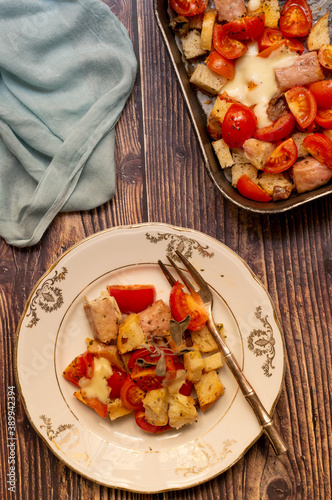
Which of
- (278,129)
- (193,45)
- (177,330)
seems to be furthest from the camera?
(193,45)

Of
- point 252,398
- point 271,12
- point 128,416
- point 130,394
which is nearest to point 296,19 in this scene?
point 271,12

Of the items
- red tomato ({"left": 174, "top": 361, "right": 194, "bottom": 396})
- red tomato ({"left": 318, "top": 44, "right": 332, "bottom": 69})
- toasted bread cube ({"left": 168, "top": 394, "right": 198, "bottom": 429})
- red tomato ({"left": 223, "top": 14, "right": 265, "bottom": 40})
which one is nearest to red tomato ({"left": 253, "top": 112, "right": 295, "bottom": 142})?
red tomato ({"left": 318, "top": 44, "right": 332, "bottom": 69})

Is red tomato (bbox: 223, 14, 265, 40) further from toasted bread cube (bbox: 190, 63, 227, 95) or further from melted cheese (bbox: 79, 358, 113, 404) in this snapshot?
melted cheese (bbox: 79, 358, 113, 404)

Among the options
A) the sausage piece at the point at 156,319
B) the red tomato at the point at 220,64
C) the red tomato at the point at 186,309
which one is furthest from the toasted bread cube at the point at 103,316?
the red tomato at the point at 220,64

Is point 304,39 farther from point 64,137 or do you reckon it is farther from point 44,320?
point 44,320

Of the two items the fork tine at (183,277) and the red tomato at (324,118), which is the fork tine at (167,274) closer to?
the fork tine at (183,277)

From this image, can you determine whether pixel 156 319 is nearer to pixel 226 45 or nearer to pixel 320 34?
pixel 226 45
